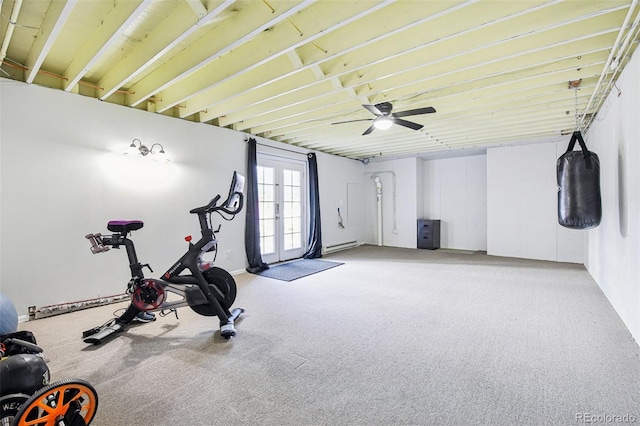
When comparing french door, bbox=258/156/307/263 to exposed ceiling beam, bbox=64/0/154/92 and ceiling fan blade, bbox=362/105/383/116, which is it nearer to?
ceiling fan blade, bbox=362/105/383/116

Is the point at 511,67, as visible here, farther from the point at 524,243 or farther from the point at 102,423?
the point at 524,243

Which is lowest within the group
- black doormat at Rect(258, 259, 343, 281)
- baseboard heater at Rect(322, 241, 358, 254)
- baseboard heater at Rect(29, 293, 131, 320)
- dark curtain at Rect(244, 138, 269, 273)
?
black doormat at Rect(258, 259, 343, 281)

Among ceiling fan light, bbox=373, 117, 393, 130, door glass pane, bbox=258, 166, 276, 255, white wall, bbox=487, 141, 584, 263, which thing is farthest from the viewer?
white wall, bbox=487, 141, 584, 263

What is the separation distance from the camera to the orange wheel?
4.10ft

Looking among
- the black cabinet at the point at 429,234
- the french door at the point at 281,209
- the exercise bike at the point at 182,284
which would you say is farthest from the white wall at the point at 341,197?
the exercise bike at the point at 182,284

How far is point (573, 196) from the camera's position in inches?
123

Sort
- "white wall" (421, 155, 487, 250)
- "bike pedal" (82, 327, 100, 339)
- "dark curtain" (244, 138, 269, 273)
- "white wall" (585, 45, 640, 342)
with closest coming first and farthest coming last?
1. "white wall" (585, 45, 640, 342)
2. "bike pedal" (82, 327, 100, 339)
3. "dark curtain" (244, 138, 269, 273)
4. "white wall" (421, 155, 487, 250)

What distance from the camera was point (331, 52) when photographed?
252 centimetres

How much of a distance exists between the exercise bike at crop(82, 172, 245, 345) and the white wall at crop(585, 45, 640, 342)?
3.45 m

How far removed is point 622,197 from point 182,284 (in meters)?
4.36

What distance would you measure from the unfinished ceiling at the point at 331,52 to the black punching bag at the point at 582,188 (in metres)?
0.81

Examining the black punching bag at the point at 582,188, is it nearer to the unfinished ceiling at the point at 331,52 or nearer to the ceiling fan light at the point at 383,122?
the unfinished ceiling at the point at 331,52

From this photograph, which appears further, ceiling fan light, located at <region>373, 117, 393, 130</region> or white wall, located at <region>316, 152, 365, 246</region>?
white wall, located at <region>316, 152, 365, 246</region>

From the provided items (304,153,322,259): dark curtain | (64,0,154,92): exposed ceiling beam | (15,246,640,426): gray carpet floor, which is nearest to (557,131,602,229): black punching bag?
(15,246,640,426): gray carpet floor
